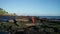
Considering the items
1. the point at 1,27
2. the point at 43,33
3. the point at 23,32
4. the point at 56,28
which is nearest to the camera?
the point at 43,33

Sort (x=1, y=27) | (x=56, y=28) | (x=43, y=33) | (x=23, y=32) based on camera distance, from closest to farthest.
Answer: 1. (x=43, y=33)
2. (x=23, y=32)
3. (x=56, y=28)
4. (x=1, y=27)

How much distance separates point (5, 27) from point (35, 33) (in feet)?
7.22

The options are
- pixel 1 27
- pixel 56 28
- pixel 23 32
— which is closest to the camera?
pixel 23 32

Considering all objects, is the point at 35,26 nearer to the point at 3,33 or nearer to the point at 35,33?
the point at 35,33

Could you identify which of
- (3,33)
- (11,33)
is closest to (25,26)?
(11,33)

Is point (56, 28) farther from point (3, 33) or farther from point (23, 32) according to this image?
point (3, 33)

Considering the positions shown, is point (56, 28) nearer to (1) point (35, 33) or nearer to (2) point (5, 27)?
(1) point (35, 33)

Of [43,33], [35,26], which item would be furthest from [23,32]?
[35,26]

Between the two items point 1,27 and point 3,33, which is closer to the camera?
point 3,33

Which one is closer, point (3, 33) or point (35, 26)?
point (3, 33)

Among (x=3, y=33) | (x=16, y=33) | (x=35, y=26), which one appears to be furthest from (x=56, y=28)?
(x=3, y=33)

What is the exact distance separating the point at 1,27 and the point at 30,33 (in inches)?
81.4

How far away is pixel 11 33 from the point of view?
5.96m

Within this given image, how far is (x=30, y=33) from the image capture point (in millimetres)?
5574
